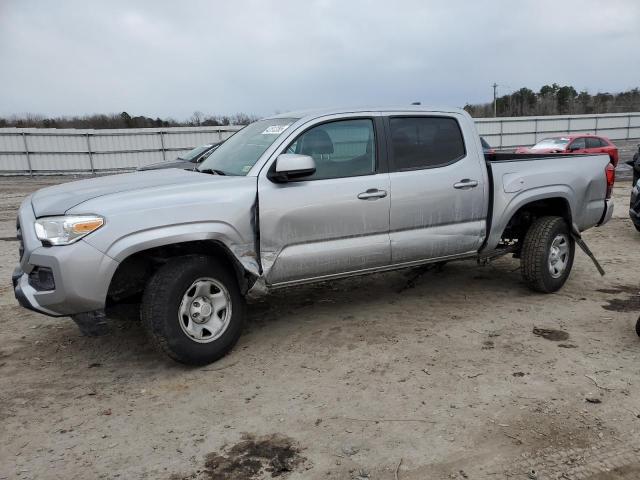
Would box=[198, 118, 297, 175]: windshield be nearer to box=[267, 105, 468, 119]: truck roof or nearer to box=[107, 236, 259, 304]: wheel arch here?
box=[267, 105, 468, 119]: truck roof

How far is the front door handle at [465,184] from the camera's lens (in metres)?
4.85

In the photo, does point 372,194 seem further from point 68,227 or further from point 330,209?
point 68,227

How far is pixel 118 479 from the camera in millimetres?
2730

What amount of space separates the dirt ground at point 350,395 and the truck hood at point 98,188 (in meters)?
0.98

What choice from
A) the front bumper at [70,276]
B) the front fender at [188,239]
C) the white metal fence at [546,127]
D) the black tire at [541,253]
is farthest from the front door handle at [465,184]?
the white metal fence at [546,127]

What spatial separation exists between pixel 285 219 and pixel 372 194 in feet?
2.65

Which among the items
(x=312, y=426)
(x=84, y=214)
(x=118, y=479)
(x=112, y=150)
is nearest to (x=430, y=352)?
(x=312, y=426)

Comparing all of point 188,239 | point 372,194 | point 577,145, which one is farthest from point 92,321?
point 577,145

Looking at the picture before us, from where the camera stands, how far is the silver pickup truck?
3.57 m

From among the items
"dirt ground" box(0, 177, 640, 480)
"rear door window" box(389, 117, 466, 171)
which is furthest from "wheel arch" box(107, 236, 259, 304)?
"rear door window" box(389, 117, 466, 171)

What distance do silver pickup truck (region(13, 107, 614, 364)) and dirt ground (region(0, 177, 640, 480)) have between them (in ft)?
1.62

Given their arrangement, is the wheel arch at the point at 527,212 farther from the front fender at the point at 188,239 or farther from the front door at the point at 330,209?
the front fender at the point at 188,239

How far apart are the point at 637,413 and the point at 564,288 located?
2.69 meters

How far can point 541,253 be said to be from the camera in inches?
209
